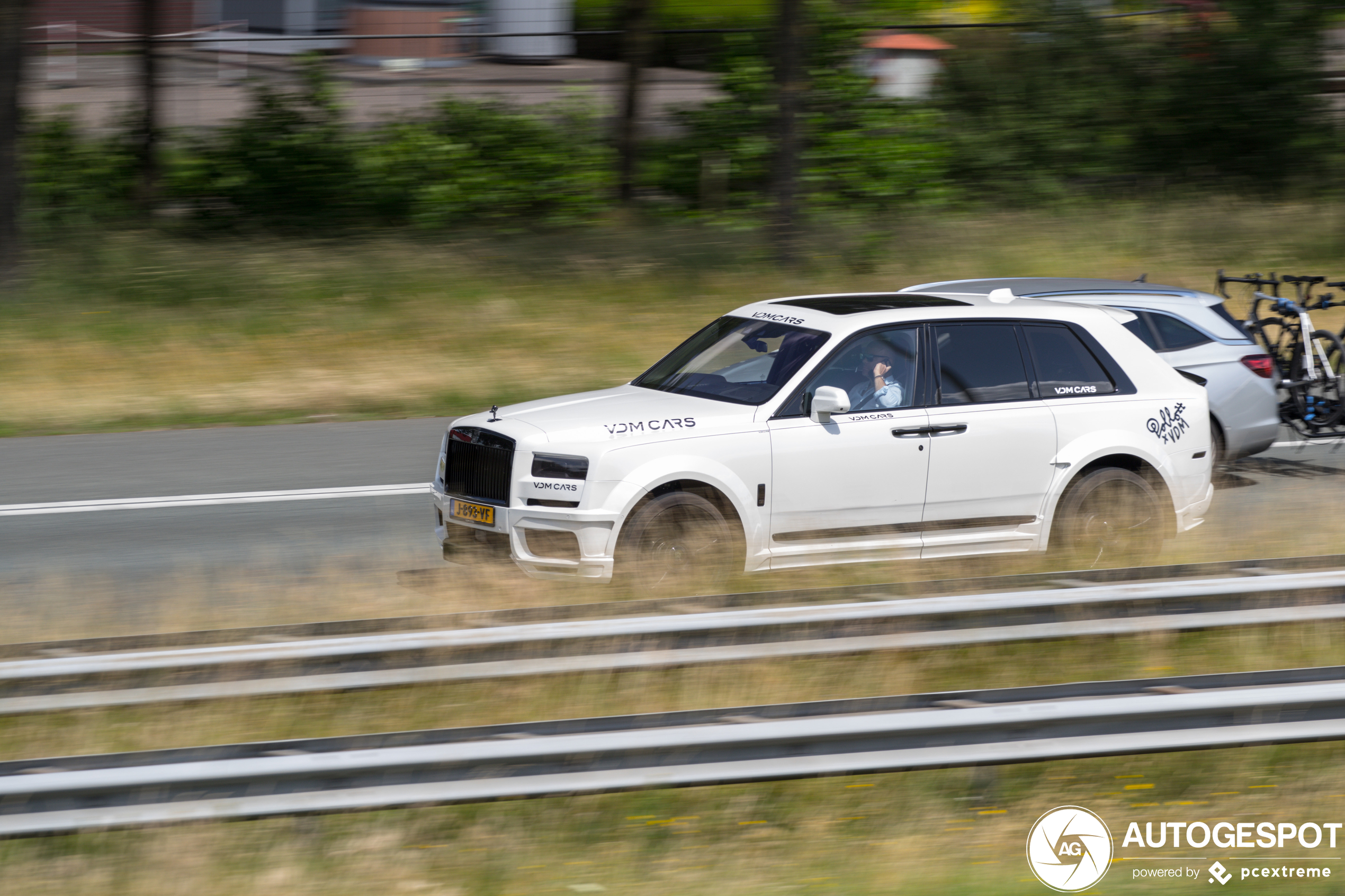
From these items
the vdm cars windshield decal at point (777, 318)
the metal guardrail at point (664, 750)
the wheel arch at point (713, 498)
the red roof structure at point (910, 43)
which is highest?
the red roof structure at point (910, 43)

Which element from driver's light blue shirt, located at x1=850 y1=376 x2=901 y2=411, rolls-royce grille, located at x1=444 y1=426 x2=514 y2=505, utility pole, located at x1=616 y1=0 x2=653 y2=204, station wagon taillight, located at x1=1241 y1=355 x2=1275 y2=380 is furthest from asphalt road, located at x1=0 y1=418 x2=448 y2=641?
utility pole, located at x1=616 y1=0 x2=653 y2=204

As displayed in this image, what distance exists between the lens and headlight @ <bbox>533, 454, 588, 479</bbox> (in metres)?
7.53

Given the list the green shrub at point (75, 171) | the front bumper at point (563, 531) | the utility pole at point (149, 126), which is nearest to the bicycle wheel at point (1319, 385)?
the front bumper at point (563, 531)

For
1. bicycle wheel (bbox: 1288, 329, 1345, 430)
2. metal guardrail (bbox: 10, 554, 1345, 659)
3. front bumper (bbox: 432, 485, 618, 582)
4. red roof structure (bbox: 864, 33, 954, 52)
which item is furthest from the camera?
red roof structure (bbox: 864, 33, 954, 52)

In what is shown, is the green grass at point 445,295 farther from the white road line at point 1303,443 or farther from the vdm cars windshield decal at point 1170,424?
the vdm cars windshield decal at point 1170,424

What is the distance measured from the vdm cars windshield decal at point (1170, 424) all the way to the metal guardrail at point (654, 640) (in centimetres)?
222

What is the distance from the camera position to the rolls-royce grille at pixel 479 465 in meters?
7.71

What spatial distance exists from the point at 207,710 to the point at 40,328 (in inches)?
516

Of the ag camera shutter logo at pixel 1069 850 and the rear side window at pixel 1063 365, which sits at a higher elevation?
the rear side window at pixel 1063 365

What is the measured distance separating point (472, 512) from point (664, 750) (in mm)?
3288

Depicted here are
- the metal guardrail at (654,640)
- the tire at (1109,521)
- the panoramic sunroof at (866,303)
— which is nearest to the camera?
the metal guardrail at (654,640)

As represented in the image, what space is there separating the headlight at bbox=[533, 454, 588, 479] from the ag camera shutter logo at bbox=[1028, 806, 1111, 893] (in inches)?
126

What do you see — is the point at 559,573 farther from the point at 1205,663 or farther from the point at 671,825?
the point at 1205,663

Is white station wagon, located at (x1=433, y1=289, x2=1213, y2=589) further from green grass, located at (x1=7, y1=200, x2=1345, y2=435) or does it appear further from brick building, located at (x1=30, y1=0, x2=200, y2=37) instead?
brick building, located at (x1=30, y1=0, x2=200, y2=37)
